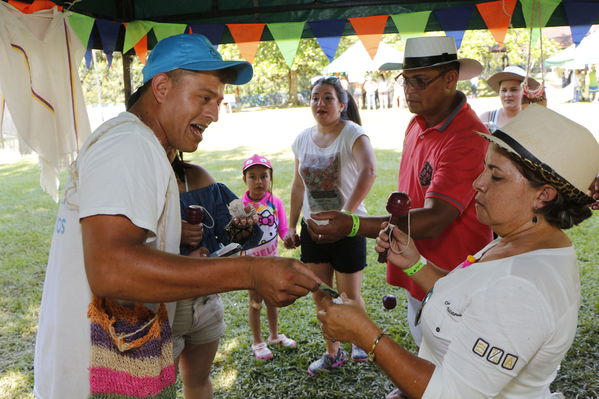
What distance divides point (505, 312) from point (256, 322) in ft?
10.2

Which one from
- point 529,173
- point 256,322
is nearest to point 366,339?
point 529,173

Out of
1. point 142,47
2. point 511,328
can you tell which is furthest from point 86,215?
point 142,47

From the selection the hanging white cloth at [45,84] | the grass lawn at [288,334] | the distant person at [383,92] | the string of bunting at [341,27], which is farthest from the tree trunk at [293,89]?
the hanging white cloth at [45,84]

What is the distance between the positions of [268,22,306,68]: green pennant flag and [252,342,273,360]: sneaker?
271 centimetres

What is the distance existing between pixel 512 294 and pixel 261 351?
3.22m

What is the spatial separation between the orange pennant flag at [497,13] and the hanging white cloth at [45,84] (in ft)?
11.1

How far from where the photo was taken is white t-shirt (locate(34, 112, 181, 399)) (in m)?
1.49

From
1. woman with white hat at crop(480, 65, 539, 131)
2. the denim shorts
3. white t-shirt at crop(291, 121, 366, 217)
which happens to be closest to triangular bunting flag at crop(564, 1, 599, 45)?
woman with white hat at crop(480, 65, 539, 131)

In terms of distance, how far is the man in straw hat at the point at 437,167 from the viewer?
2.80 metres

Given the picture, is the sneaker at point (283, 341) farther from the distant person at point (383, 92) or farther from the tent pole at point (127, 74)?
the distant person at point (383, 92)

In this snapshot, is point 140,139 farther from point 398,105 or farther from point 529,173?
point 398,105

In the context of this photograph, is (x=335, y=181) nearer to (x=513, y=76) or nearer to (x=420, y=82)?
(x=420, y=82)

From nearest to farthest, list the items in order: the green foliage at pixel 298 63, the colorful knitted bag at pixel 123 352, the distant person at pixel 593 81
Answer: the colorful knitted bag at pixel 123 352 < the distant person at pixel 593 81 < the green foliage at pixel 298 63

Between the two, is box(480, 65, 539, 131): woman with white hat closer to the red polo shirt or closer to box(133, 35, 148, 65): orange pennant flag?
the red polo shirt
